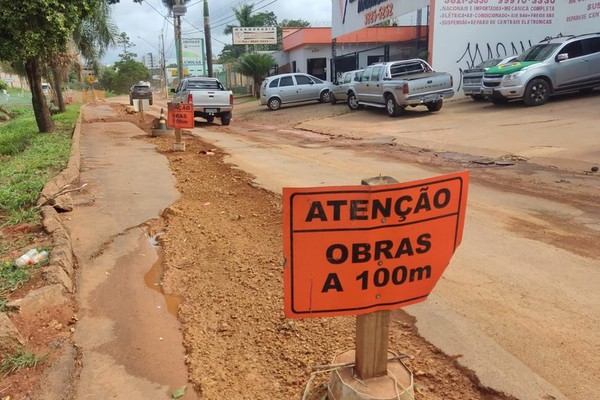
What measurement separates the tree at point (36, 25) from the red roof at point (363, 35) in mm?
19353

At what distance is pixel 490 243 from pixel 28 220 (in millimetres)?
4905

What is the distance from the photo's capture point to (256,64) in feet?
107

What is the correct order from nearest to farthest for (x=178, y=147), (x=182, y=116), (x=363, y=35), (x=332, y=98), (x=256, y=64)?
(x=182, y=116), (x=178, y=147), (x=332, y=98), (x=363, y=35), (x=256, y=64)

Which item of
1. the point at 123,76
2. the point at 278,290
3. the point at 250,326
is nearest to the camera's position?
the point at 250,326

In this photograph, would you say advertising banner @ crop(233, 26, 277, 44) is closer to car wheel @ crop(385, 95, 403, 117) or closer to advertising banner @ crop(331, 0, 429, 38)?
advertising banner @ crop(331, 0, 429, 38)

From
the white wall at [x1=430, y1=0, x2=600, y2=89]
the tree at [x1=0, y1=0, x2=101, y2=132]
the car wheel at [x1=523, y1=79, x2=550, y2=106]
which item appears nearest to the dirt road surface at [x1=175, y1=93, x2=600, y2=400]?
the car wheel at [x1=523, y1=79, x2=550, y2=106]

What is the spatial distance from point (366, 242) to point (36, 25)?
1396 cm

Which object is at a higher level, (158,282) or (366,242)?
(366,242)

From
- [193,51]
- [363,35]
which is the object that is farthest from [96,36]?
[193,51]

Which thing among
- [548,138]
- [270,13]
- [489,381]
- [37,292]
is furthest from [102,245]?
[270,13]

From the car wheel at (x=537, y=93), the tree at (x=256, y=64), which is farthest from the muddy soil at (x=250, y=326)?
the tree at (x=256, y=64)

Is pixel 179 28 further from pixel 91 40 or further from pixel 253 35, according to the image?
pixel 91 40

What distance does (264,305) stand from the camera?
352cm

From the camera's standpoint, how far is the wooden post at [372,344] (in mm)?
2107
